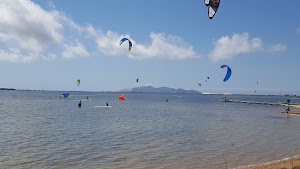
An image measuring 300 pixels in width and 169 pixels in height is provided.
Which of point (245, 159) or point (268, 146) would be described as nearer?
point (245, 159)

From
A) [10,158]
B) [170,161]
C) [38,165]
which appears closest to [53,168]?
[38,165]

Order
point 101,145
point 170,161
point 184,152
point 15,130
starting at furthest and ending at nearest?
1. point 15,130
2. point 101,145
3. point 184,152
4. point 170,161

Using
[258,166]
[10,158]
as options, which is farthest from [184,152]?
[10,158]

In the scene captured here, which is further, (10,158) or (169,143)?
(169,143)

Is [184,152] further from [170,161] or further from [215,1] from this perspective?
[215,1]

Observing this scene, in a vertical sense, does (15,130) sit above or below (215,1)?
below

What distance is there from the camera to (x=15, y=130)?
31203 mm

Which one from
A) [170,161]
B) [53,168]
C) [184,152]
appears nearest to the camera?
[53,168]

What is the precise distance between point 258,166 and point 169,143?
27.8 ft

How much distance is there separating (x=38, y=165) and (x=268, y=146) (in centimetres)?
1535

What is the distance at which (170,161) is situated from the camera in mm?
18875

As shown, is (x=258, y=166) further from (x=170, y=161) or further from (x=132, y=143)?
(x=132, y=143)

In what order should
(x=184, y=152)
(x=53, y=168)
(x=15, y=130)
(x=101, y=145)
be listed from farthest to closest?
(x=15, y=130) → (x=101, y=145) → (x=184, y=152) → (x=53, y=168)

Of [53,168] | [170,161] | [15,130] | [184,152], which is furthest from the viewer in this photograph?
[15,130]
